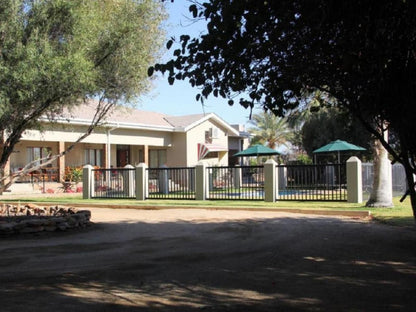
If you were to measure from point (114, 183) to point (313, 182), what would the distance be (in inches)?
354

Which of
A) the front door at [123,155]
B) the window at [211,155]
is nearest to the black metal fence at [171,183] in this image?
the front door at [123,155]

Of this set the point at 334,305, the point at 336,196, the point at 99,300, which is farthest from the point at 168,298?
the point at 336,196

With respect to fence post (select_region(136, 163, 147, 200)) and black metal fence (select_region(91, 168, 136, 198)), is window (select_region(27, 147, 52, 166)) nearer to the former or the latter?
black metal fence (select_region(91, 168, 136, 198))

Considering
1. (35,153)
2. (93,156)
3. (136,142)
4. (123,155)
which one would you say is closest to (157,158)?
(123,155)

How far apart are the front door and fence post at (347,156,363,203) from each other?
19.2 meters

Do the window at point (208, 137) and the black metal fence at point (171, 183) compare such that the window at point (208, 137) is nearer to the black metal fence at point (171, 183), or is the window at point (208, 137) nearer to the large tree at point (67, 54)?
the black metal fence at point (171, 183)

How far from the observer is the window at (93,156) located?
29.2 meters

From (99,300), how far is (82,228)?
6.23 m

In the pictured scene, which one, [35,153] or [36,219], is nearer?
[36,219]

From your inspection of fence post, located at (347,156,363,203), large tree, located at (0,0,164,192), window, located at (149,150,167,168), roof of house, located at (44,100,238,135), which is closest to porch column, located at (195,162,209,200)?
large tree, located at (0,0,164,192)

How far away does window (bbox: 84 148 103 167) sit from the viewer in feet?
95.7

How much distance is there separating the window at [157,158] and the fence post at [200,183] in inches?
597

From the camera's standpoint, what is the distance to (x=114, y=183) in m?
20.8

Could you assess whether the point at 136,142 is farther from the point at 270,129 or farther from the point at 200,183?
the point at 270,129
